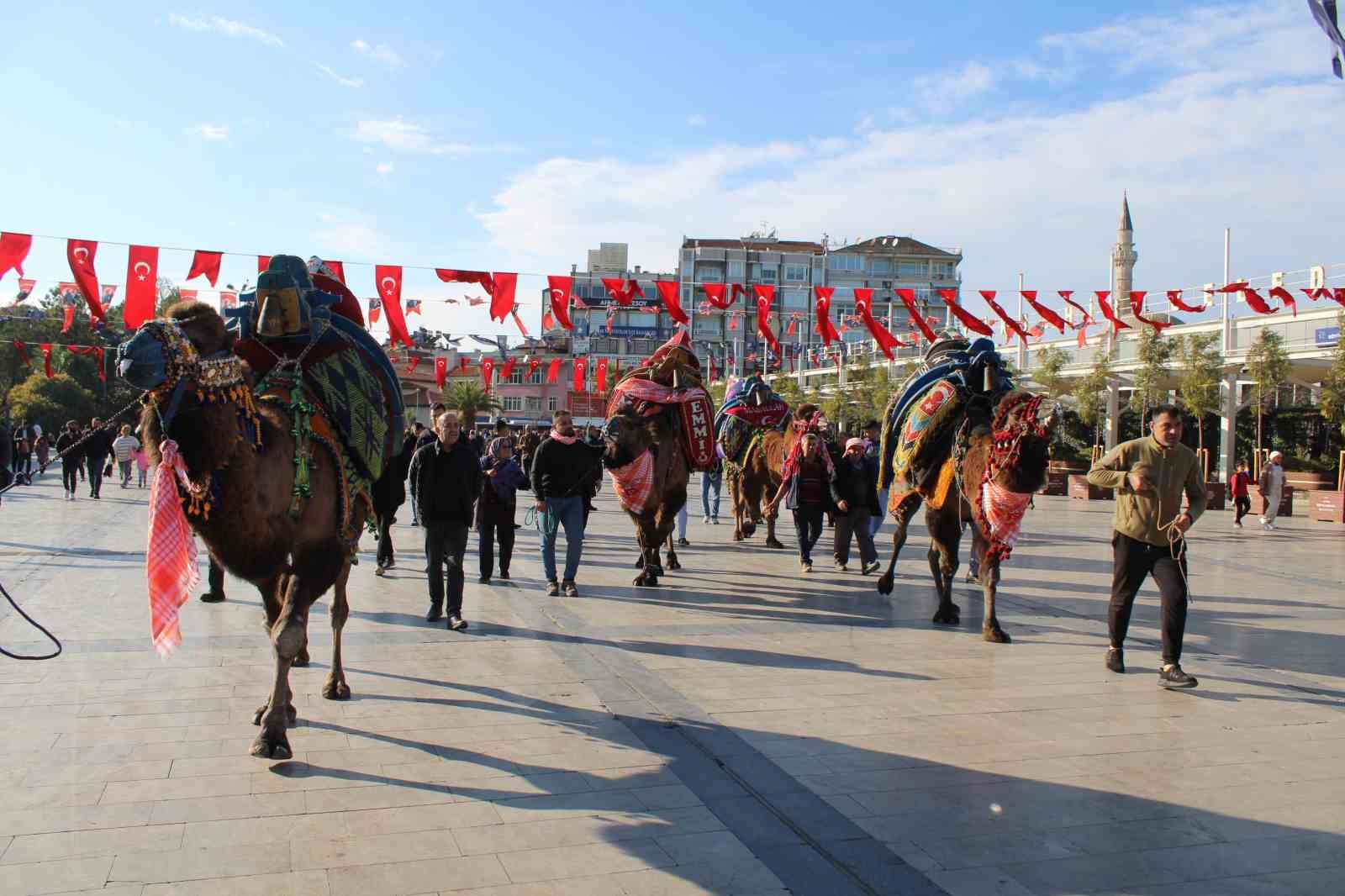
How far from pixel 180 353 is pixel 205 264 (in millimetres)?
14953

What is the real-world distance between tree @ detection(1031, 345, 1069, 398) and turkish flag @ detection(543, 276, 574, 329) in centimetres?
1781

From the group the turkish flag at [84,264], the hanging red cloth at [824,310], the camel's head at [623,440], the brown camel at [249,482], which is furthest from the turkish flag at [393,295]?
the brown camel at [249,482]

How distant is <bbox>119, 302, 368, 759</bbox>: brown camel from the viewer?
4992 millimetres

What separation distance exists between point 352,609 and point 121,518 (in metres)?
11.7

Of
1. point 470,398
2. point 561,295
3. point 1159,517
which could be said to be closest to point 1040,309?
point 561,295

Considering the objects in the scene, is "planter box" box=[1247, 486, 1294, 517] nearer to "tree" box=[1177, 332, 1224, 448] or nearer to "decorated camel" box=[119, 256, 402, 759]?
"tree" box=[1177, 332, 1224, 448]

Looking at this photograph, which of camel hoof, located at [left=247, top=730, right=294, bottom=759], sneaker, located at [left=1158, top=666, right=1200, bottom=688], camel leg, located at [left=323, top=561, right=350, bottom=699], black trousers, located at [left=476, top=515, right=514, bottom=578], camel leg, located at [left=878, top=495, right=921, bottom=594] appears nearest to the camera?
camel hoof, located at [left=247, top=730, right=294, bottom=759]

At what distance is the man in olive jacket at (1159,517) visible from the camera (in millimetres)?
7660

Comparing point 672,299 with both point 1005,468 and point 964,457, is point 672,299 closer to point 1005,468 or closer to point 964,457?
point 964,457

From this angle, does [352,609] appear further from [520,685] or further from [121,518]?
[121,518]

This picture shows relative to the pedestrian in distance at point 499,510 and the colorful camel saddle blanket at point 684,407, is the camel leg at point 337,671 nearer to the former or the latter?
the pedestrian in distance at point 499,510

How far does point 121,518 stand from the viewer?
64.8 ft

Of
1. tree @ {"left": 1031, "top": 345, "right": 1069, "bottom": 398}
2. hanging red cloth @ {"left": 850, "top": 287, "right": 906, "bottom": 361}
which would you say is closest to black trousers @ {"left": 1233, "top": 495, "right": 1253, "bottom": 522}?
hanging red cloth @ {"left": 850, "top": 287, "right": 906, "bottom": 361}

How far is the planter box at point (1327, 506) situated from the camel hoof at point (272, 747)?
996 inches
